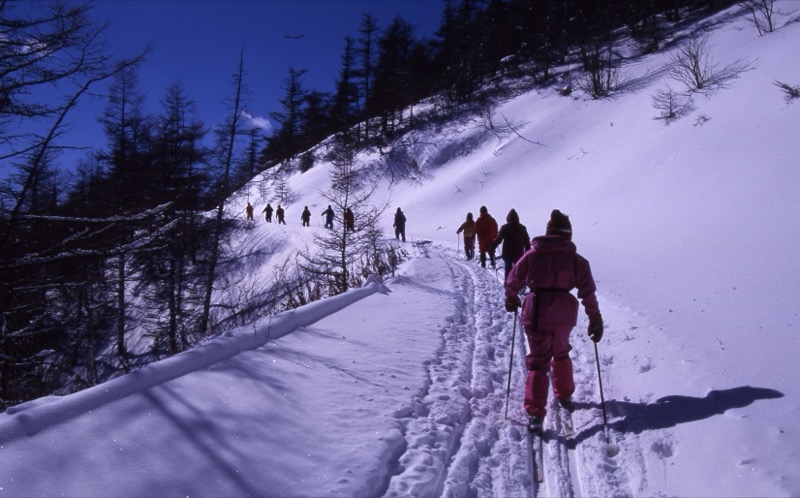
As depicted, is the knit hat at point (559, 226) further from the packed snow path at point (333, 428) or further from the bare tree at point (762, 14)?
the bare tree at point (762, 14)

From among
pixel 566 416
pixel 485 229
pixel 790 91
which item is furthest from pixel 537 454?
pixel 790 91

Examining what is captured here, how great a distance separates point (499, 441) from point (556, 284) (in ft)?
4.65

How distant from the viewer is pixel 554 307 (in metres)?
3.87

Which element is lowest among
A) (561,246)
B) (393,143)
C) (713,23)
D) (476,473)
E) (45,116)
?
(476,473)

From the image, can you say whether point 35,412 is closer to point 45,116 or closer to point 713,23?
point 45,116

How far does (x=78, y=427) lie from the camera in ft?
10.2

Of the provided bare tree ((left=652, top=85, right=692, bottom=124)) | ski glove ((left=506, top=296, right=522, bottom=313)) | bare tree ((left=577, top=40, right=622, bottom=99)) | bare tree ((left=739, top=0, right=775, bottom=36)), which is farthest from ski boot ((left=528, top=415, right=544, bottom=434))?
bare tree ((left=739, top=0, right=775, bottom=36))

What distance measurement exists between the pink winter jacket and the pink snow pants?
10 centimetres

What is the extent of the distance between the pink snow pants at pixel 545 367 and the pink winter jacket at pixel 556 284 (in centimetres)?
10

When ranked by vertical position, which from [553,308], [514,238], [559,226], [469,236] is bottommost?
[553,308]

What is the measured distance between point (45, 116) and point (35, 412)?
15.5ft

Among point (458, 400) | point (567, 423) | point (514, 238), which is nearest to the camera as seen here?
point (567, 423)

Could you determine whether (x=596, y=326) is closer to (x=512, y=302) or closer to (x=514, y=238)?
(x=512, y=302)

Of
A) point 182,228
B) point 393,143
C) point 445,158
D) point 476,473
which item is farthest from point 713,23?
point 476,473
